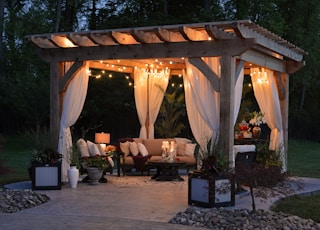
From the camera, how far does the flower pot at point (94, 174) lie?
10703 millimetres

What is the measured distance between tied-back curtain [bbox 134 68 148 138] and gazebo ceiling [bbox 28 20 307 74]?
3.01 m

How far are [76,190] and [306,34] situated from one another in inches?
736

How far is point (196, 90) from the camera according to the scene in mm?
9773

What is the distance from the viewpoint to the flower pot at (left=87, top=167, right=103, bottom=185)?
10.7 metres

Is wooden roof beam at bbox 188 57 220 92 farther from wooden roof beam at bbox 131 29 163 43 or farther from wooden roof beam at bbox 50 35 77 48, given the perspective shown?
wooden roof beam at bbox 50 35 77 48

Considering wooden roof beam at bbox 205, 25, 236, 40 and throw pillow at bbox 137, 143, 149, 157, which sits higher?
wooden roof beam at bbox 205, 25, 236, 40

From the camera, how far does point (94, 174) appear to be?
35.1ft

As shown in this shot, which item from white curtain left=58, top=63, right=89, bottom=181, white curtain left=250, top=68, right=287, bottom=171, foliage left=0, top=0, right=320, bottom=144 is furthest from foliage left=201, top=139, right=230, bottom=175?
foliage left=0, top=0, right=320, bottom=144

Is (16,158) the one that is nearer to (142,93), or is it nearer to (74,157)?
(142,93)

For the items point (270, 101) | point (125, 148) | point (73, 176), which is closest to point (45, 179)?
point (73, 176)

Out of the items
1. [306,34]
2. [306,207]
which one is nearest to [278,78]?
[306,207]

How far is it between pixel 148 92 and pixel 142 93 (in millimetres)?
159

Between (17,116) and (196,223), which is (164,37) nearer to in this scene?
(196,223)

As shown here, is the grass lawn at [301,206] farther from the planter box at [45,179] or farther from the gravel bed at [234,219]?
the planter box at [45,179]
